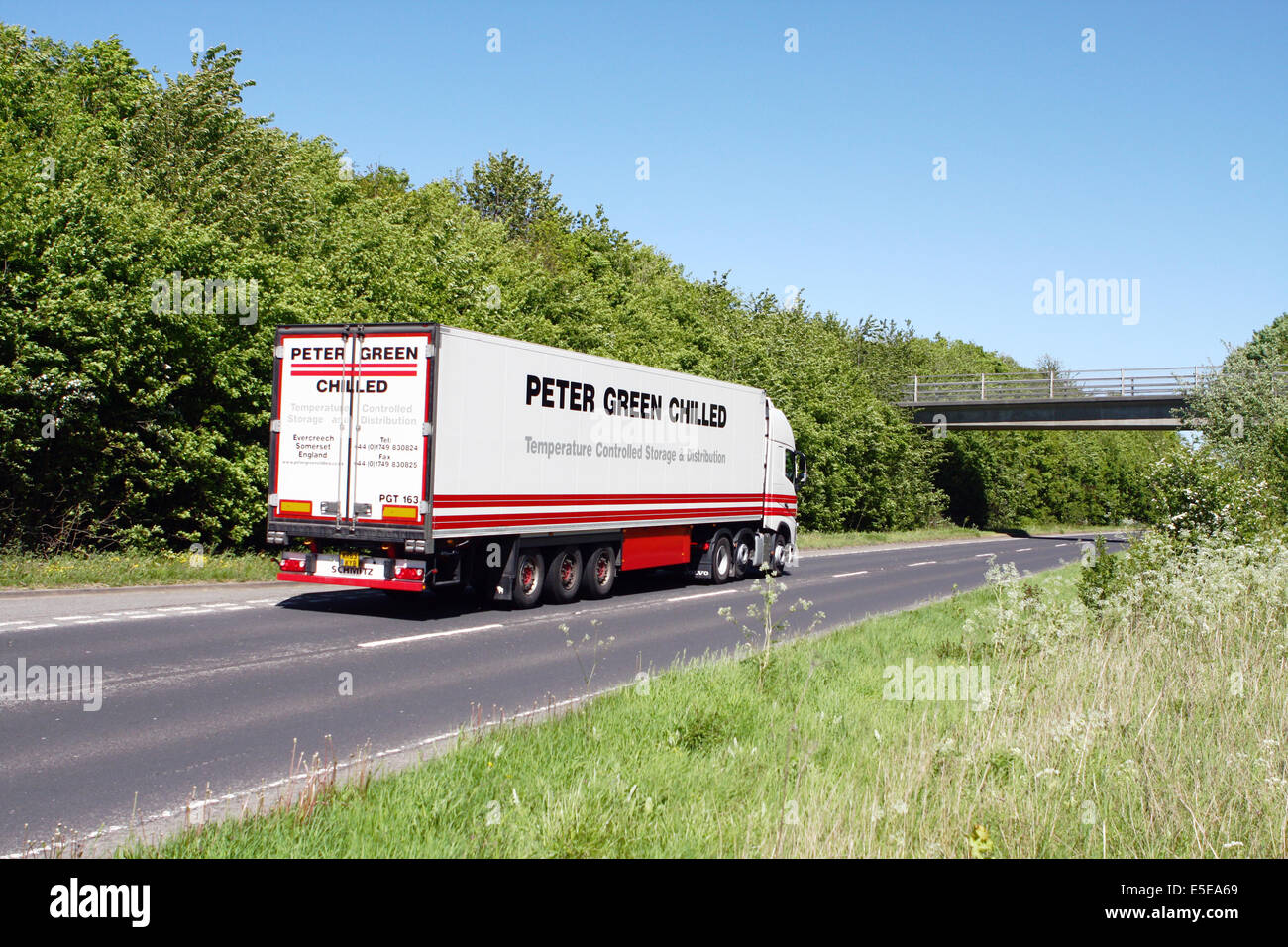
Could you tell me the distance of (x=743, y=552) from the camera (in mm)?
21844

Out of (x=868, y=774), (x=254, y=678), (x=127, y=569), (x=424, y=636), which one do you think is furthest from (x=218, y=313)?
(x=868, y=774)

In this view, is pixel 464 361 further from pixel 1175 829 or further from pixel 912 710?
pixel 1175 829

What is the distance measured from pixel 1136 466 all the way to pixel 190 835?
312 feet

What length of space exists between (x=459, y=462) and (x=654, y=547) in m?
5.85

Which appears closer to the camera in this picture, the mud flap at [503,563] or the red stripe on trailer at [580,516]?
the red stripe on trailer at [580,516]

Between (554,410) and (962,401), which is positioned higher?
(962,401)

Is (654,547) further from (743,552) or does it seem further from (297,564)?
(297,564)

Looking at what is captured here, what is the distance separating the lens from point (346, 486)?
1372 centimetres

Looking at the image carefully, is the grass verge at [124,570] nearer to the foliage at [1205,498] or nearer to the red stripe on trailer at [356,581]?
the red stripe on trailer at [356,581]

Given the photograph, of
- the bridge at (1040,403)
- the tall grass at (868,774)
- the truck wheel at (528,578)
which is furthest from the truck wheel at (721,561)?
the bridge at (1040,403)

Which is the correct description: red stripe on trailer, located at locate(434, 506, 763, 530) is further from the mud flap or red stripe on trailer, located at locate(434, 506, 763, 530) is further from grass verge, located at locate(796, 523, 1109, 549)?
grass verge, located at locate(796, 523, 1109, 549)

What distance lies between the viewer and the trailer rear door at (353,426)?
1330 centimetres

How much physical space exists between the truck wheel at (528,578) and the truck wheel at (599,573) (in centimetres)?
127
